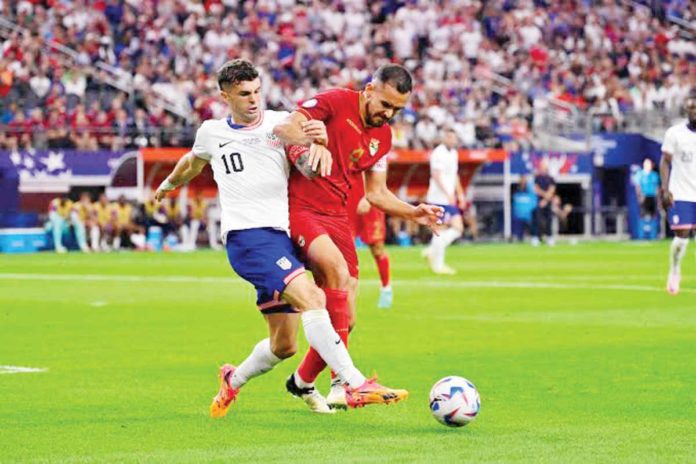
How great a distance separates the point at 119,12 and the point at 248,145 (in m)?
35.6

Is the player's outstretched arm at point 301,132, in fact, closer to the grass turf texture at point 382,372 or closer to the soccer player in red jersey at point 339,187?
the soccer player in red jersey at point 339,187

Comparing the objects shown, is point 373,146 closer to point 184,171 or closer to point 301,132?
point 301,132

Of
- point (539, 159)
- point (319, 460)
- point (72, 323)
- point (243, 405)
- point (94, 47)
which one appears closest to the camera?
point (319, 460)

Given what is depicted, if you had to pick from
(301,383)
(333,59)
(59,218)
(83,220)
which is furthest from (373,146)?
(333,59)

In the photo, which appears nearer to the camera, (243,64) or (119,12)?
(243,64)

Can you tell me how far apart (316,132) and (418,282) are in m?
15.8

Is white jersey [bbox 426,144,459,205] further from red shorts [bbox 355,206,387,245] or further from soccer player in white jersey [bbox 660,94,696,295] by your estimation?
red shorts [bbox 355,206,387,245]

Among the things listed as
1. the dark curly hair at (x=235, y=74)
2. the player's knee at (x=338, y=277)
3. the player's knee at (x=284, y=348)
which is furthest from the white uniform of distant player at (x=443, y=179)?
the dark curly hair at (x=235, y=74)

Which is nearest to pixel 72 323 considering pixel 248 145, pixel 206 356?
pixel 206 356

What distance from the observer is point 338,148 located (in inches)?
402

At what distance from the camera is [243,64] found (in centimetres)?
984

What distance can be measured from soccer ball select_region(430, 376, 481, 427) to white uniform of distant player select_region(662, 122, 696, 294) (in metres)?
12.5

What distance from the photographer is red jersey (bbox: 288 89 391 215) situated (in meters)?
10.2

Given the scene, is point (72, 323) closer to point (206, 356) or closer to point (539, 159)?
point (206, 356)
